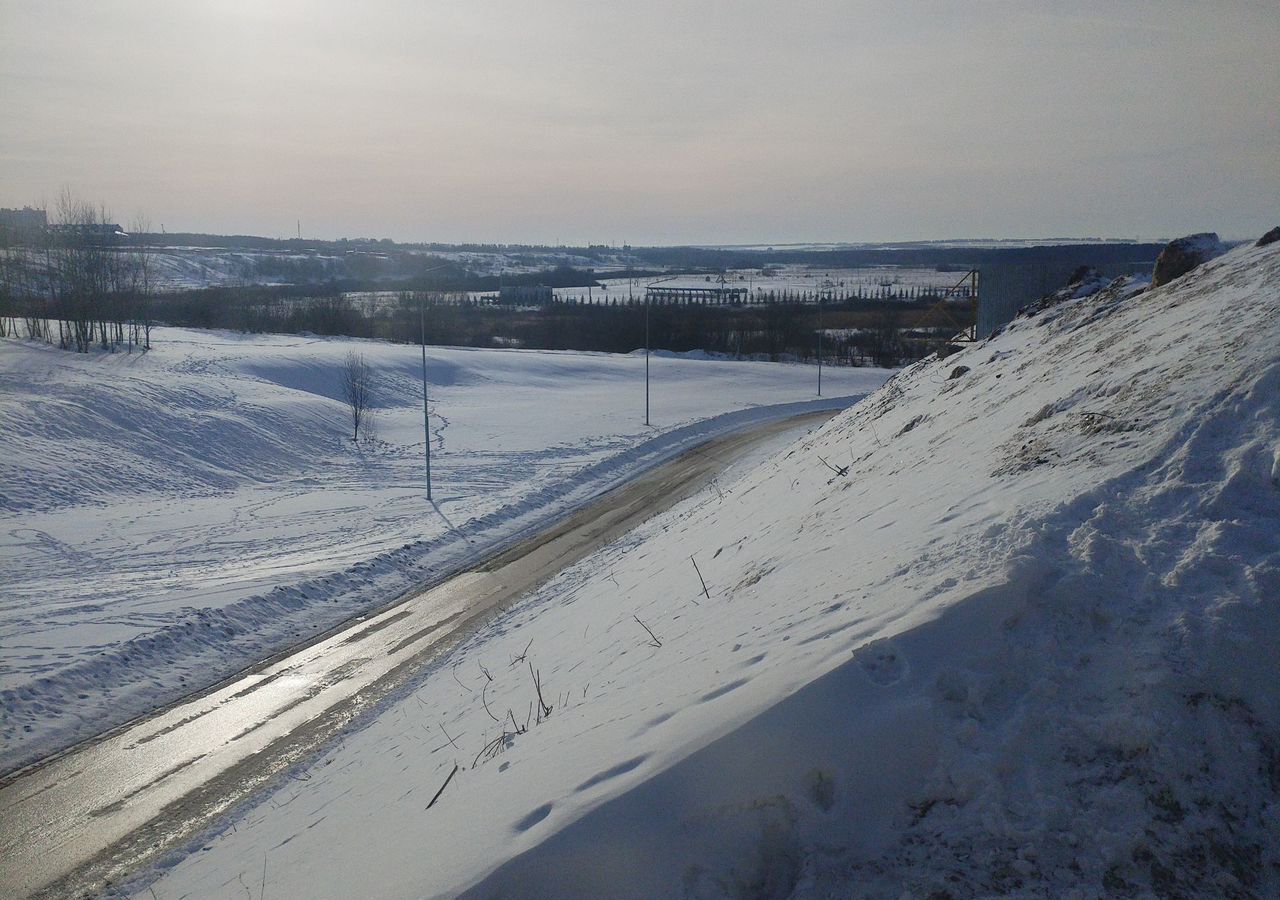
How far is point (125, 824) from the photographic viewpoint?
8695 millimetres

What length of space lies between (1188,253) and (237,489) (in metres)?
26.0

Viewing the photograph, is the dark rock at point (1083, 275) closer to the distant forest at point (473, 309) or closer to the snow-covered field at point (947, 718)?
the distant forest at point (473, 309)

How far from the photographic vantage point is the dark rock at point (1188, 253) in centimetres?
1250

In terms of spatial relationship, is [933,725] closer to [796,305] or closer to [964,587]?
[964,587]

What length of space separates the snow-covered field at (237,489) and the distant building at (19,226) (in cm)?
917

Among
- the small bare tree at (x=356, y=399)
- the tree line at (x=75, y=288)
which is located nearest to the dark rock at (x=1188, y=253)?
the small bare tree at (x=356, y=399)

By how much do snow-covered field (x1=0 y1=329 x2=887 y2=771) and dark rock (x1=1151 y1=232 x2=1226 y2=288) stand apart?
47.4 feet

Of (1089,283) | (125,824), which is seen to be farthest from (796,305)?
(125,824)

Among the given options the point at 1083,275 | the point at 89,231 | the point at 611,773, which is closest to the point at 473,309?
the point at 89,231

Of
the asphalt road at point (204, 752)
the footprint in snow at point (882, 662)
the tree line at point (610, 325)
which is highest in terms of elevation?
the tree line at point (610, 325)

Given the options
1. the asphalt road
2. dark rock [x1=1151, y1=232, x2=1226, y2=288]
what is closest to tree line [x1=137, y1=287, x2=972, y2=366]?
dark rock [x1=1151, y1=232, x2=1226, y2=288]

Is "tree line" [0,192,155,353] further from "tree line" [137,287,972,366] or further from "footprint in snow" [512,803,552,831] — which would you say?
"footprint in snow" [512,803,552,831]

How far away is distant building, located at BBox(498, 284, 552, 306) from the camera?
119 m

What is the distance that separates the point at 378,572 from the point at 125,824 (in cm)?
919
